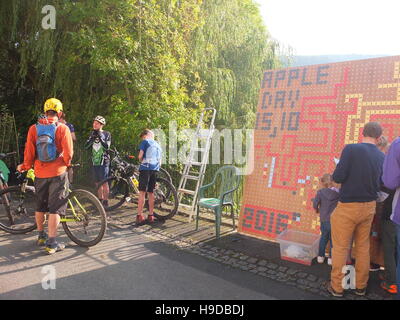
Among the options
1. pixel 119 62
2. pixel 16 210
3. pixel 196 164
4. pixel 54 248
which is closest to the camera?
pixel 54 248

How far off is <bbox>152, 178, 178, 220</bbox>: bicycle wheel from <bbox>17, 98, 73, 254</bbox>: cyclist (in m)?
2.25

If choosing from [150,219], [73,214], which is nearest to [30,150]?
[73,214]

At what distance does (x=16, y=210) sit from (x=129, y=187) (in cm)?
228

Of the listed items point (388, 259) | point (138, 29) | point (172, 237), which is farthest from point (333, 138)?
point (138, 29)

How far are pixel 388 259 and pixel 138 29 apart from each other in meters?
6.97

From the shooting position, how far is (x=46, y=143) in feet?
14.4

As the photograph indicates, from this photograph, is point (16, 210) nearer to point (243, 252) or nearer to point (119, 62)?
point (243, 252)

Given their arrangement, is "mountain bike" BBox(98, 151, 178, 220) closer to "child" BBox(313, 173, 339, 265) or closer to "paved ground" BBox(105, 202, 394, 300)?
"paved ground" BBox(105, 202, 394, 300)

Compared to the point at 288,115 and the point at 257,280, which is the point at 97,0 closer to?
the point at 288,115

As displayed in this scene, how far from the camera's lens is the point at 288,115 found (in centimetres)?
541

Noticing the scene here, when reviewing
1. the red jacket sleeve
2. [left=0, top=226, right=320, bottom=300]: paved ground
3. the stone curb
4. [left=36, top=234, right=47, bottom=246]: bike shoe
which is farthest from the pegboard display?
the red jacket sleeve

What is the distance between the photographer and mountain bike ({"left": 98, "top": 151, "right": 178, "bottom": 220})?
22.8 ft

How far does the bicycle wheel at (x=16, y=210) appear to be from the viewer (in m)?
5.30

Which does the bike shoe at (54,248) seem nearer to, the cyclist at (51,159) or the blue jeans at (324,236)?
the cyclist at (51,159)
